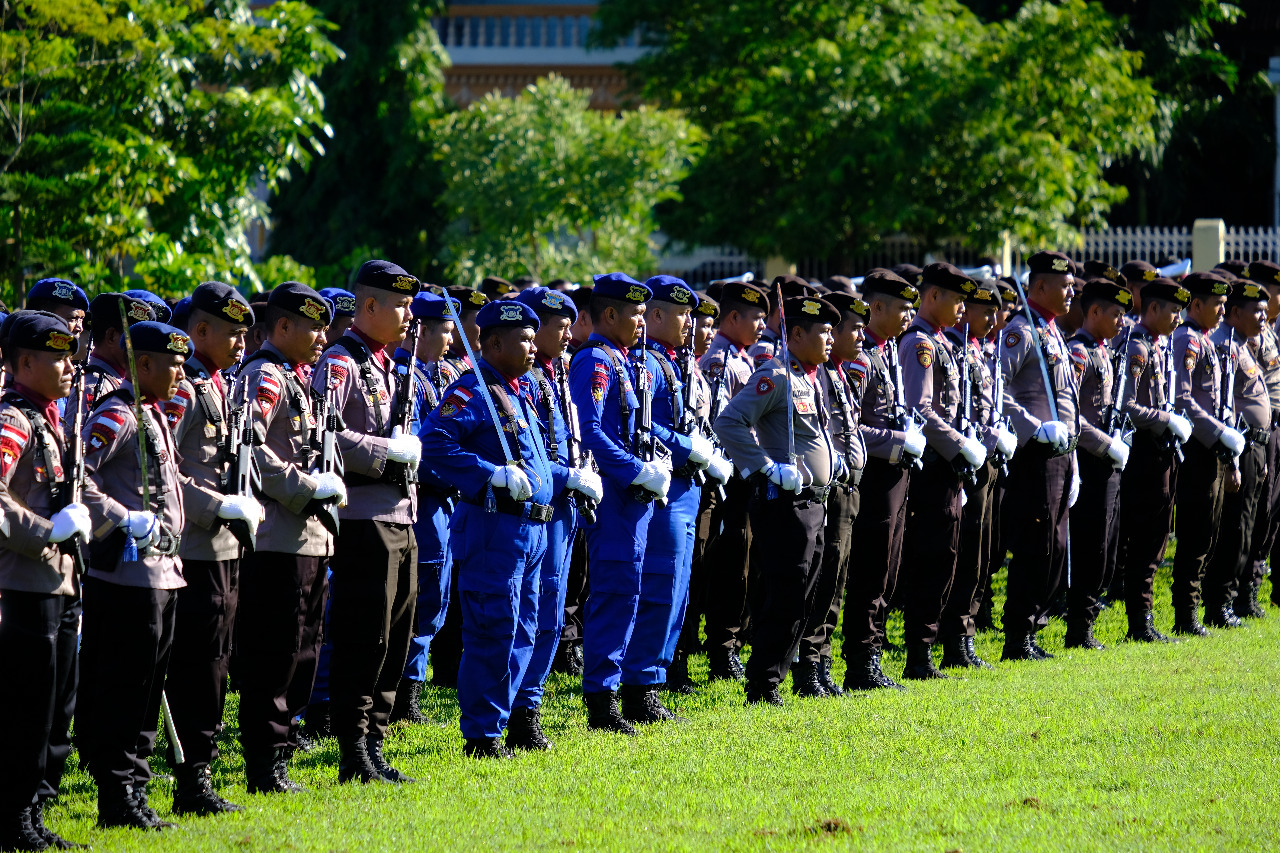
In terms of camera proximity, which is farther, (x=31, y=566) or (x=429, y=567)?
(x=429, y=567)

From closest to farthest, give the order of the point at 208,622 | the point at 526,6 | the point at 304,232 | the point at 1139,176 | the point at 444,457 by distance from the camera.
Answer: the point at 208,622 → the point at 444,457 → the point at 1139,176 → the point at 304,232 → the point at 526,6

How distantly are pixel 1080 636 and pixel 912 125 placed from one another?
17440 millimetres

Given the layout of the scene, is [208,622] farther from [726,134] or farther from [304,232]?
[304,232]

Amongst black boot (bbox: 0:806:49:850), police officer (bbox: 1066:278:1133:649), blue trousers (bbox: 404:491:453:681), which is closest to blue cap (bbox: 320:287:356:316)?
blue trousers (bbox: 404:491:453:681)

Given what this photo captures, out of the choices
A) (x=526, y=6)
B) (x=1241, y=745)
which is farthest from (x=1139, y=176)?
(x=1241, y=745)

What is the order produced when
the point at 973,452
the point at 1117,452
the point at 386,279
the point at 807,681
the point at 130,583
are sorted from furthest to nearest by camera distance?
the point at 1117,452 < the point at 973,452 < the point at 807,681 < the point at 386,279 < the point at 130,583

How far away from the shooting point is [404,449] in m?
7.34

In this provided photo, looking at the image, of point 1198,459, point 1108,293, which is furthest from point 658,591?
point 1198,459

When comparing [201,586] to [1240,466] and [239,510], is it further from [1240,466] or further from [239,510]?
[1240,466]

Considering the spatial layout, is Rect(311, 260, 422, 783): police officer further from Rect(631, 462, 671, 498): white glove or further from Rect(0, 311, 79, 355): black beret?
Rect(0, 311, 79, 355): black beret

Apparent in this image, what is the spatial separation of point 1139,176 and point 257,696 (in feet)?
95.3

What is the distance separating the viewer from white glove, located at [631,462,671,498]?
324 inches

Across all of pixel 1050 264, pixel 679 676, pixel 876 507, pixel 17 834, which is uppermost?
pixel 1050 264

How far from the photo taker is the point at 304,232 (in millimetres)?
38719
